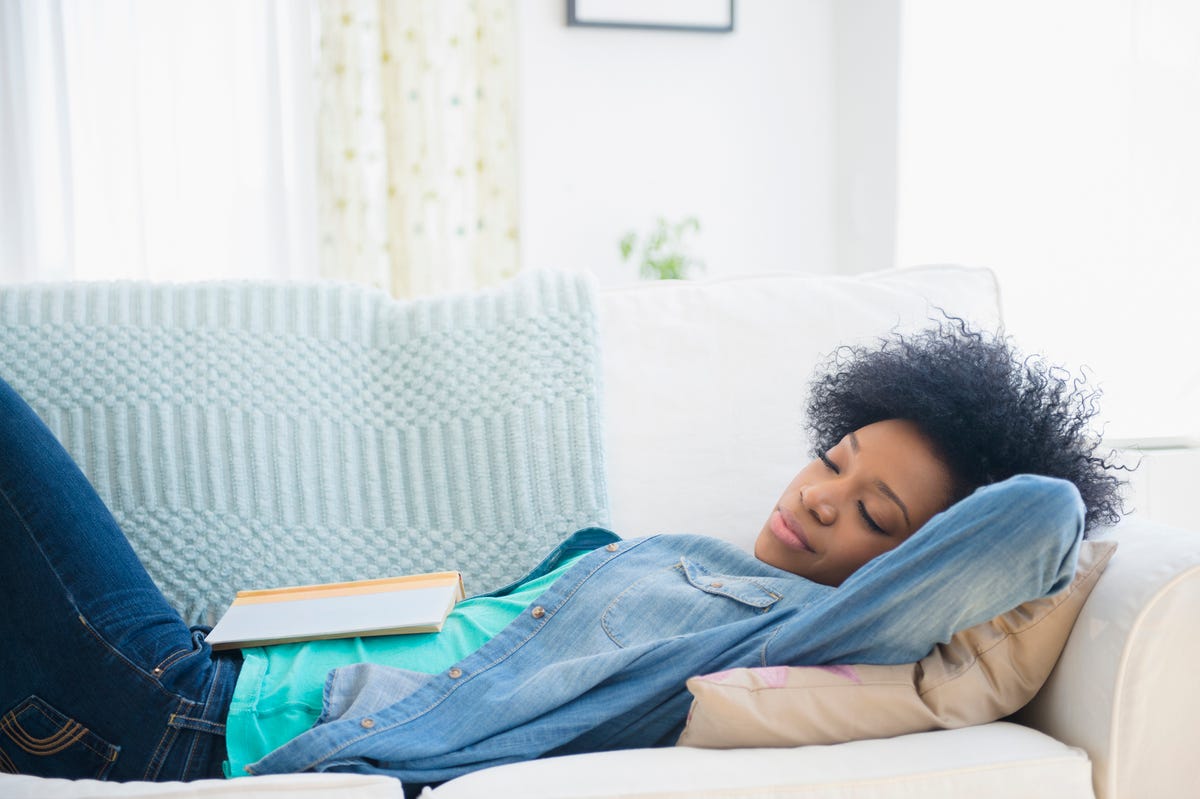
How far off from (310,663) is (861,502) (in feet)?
2.13

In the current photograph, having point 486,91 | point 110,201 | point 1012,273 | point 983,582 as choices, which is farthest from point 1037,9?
point 110,201

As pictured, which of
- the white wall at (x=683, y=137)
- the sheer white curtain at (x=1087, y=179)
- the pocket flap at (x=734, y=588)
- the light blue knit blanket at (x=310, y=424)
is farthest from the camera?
the white wall at (x=683, y=137)

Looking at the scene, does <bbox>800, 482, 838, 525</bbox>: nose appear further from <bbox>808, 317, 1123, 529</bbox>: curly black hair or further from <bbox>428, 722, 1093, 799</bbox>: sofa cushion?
<bbox>428, 722, 1093, 799</bbox>: sofa cushion

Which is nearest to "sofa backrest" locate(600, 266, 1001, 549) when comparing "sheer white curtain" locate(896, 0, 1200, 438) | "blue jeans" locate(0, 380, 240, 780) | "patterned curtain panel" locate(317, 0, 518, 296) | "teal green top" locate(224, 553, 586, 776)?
"teal green top" locate(224, 553, 586, 776)

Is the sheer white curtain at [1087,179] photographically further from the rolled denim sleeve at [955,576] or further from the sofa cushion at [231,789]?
the sofa cushion at [231,789]

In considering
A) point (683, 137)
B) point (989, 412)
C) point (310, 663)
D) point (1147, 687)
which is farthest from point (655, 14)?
point (1147, 687)

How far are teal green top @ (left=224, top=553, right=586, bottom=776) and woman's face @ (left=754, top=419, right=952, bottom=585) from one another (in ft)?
1.10

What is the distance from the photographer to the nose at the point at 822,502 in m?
1.12

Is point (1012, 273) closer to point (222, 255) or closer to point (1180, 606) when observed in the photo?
point (1180, 606)

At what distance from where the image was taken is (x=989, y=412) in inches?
43.8

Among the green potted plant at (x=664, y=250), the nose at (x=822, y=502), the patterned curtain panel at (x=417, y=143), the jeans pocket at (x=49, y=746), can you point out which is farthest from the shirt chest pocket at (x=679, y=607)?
the patterned curtain panel at (x=417, y=143)

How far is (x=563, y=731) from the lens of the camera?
93cm

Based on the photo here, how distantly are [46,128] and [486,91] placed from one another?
1418mm

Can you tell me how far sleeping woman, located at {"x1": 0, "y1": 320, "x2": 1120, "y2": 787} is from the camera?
847 millimetres
